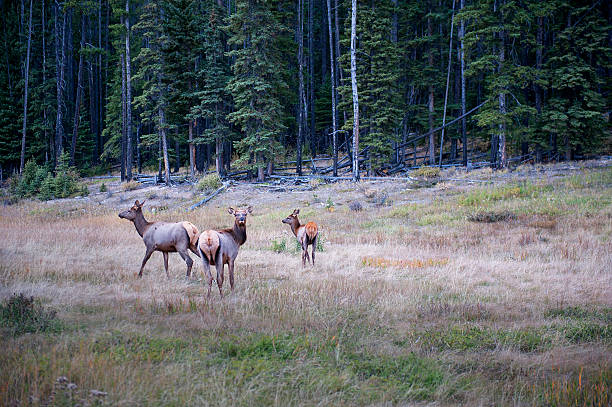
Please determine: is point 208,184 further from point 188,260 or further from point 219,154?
point 188,260

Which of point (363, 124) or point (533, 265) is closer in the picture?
point (533, 265)

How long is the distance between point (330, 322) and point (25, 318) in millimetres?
4329

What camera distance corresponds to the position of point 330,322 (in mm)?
6195

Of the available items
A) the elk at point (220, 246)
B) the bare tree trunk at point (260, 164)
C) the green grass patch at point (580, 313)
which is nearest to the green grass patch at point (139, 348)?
the elk at point (220, 246)

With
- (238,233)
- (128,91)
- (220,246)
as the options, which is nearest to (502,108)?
(238,233)

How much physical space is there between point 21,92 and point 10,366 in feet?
178

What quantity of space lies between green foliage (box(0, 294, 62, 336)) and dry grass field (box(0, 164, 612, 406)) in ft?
0.11

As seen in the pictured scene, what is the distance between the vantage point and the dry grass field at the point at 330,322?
13.3ft

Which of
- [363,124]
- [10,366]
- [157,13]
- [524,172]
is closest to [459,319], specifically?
[10,366]

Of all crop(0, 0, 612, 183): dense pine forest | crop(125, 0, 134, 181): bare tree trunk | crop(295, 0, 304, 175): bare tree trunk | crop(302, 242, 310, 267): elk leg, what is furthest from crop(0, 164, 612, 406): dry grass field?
crop(125, 0, 134, 181): bare tree trunk

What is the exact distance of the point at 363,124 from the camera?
2950 centimetres

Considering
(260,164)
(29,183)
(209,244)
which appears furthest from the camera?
(29,183)

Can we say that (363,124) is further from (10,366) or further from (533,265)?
(10,366)

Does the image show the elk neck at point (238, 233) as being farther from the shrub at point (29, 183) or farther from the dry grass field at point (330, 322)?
the shrub at point (29, 183)
